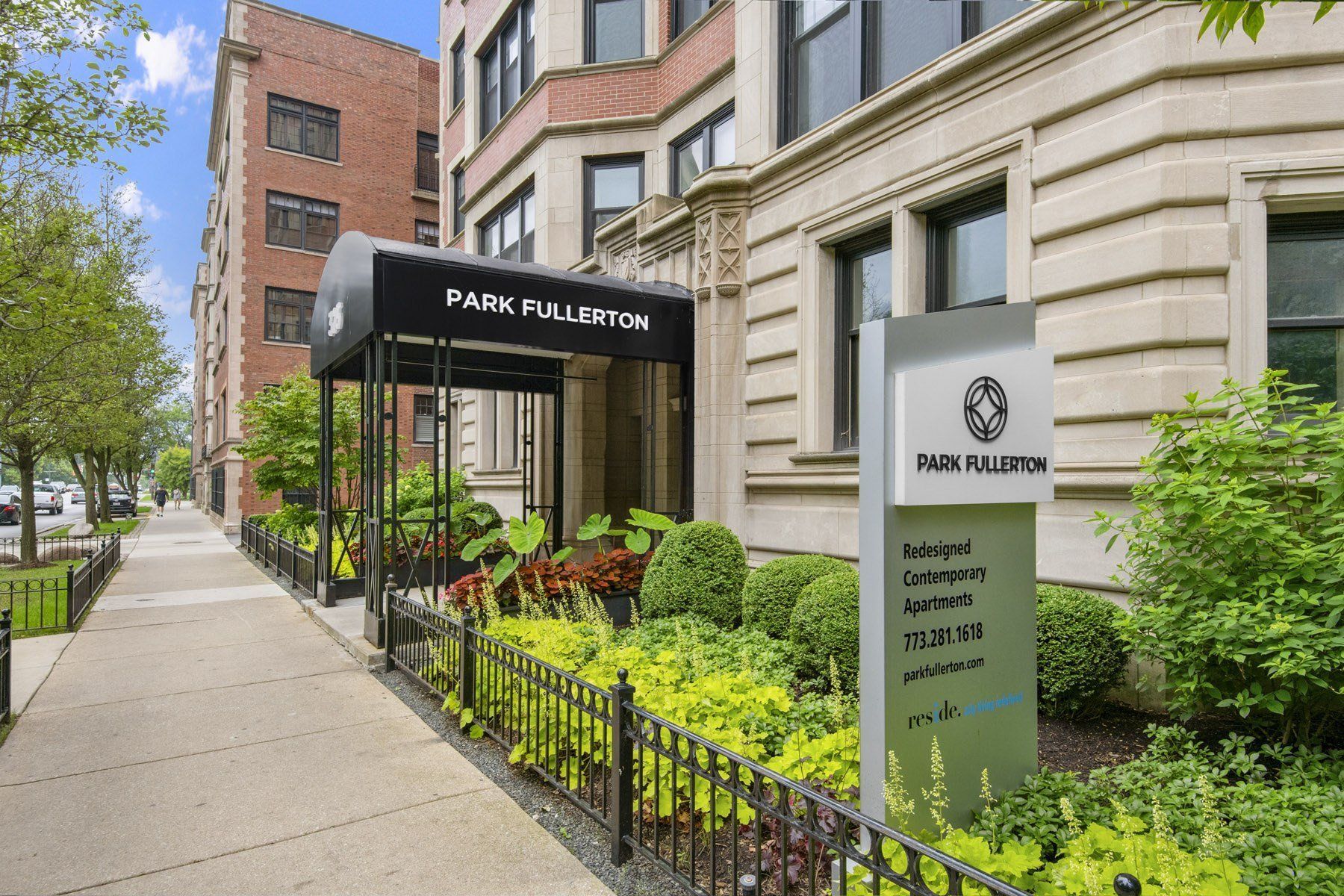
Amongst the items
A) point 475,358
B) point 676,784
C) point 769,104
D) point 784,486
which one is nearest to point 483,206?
point 475,358

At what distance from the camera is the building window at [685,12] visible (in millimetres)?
12992

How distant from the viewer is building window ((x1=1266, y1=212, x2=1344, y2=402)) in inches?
224

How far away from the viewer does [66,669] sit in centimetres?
800

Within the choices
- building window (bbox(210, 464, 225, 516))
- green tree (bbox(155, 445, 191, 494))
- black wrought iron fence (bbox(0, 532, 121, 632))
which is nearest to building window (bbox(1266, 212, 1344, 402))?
black wrought iron fence (bbox(0, 532, 121, 632))

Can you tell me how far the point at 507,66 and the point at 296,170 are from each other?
18.5 m

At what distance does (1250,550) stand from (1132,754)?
1482 millimetres

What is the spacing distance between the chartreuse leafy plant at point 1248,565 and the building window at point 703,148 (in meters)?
8.51

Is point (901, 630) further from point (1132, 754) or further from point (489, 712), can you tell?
point (489, 712)

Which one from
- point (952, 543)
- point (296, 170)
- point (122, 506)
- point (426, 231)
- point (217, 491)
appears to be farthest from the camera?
point (122, 506)

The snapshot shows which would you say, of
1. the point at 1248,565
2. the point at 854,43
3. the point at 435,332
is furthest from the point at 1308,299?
the point at 435,332

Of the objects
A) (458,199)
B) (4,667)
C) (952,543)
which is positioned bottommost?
(4,667)

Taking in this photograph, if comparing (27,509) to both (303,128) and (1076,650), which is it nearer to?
(303,128)

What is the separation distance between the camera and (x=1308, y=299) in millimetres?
5746

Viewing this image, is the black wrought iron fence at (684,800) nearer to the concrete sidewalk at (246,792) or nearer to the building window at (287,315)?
the concrete sidewalk at (246,792)
